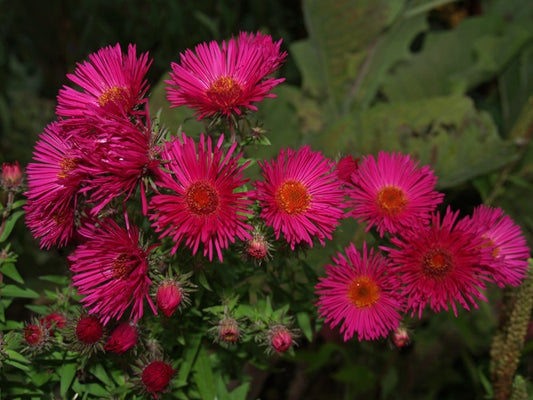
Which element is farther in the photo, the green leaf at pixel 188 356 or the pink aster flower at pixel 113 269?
the green leaf at pixel 188 356

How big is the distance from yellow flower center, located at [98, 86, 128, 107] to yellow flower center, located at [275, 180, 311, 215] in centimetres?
25

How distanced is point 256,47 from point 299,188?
0.22 metres

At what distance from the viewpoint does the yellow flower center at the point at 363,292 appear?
809 mm

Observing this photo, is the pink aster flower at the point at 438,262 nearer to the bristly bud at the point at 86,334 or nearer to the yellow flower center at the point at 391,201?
the yellow flower center at the point at 391,201

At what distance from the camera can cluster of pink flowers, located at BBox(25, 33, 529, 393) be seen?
72 centimetres

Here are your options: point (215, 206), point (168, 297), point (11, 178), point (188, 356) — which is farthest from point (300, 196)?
point (11, 178)

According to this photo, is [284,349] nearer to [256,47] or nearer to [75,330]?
[75,330]

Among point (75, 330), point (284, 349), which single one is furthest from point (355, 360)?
point (75, 330)

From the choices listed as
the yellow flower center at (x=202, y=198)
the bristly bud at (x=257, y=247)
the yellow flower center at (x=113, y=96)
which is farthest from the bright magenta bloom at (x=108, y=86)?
the bristly bud at (x=257, y=247)

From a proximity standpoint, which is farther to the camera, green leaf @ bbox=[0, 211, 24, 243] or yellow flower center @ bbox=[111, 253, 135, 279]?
green leaf @ bbox=[0, 211, 24, 243]

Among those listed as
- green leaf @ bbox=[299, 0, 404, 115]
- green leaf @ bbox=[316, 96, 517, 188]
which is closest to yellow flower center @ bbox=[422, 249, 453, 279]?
green leaf @ bbox=[316, 96, 517, 188]

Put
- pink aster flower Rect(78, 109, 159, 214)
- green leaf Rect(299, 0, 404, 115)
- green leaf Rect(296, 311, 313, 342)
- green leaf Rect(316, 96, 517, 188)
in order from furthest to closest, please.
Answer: green leaf Rect(299, 0, 404, 115)
green leaf Rect(316, 96, 517, 188)
green leaf Rect(296, 311, 313, 342)
pink aster flower Rect(78, 109, 159, 214)

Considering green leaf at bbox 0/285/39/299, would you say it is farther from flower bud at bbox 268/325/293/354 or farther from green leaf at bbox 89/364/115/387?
flower bud at bbox 268/325/293/354

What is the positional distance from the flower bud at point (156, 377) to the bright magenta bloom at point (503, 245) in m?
0.51
